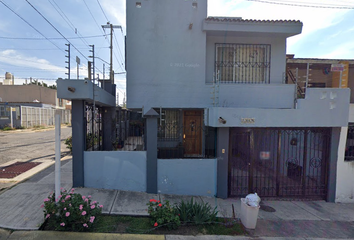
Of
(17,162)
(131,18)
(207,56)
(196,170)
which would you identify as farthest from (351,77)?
(17,162)

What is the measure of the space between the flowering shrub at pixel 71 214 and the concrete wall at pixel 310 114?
12.3 feet

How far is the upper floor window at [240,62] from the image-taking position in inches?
294

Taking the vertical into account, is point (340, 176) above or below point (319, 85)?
below

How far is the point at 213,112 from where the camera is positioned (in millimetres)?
5363

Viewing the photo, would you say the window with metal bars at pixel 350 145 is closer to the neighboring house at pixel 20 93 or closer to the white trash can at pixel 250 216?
the white trash can at pixel 250 216

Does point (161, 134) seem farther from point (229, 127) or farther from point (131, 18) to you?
point (131, 18)

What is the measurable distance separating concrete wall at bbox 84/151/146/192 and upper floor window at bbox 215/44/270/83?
4.70 metres

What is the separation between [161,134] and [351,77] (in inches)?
418

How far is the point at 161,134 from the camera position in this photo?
8.89 m

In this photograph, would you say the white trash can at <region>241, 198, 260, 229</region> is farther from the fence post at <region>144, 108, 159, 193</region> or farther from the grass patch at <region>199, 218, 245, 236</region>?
the fence post at <region>144, 108, 159, 193</region>

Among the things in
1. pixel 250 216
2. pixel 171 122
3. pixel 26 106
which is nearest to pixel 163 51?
pixel 171 122

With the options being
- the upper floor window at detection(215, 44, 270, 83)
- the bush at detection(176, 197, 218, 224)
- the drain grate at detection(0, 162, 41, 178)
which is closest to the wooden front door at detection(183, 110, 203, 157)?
the upper floor window at detection(215, 44, 270, 83)

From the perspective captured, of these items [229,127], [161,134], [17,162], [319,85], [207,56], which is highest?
[207,56]

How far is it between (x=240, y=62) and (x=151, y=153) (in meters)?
5.20
